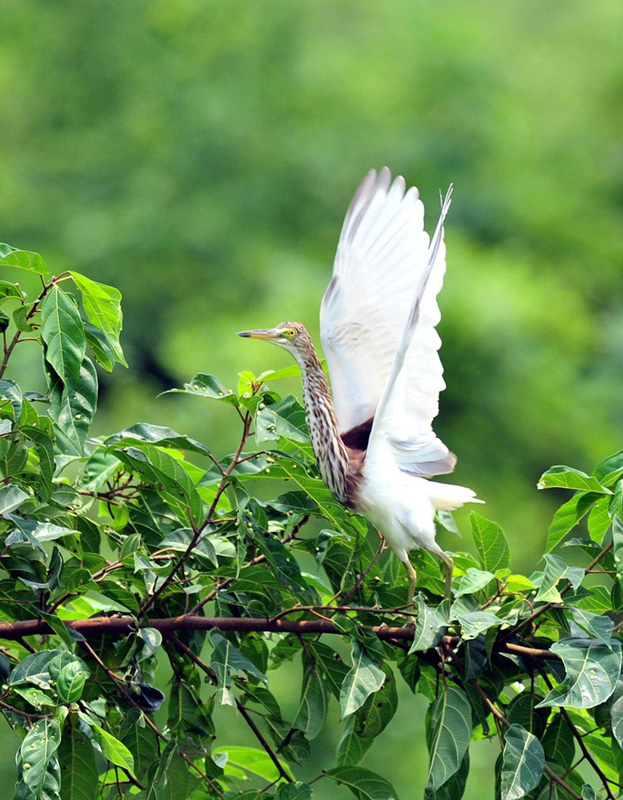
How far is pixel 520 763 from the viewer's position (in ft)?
4.13

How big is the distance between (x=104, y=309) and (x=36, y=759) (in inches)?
21.8

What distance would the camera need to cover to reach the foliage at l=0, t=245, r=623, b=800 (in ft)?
4.20

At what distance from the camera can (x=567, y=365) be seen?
36.1 ft

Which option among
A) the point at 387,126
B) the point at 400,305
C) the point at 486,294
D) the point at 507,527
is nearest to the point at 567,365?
the point at 486,294

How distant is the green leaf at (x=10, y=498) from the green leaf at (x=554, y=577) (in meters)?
0.64

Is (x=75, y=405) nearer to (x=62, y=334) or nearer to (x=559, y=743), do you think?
(x=62, y=334)

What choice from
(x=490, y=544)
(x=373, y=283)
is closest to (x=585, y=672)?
(x=490, y=544)

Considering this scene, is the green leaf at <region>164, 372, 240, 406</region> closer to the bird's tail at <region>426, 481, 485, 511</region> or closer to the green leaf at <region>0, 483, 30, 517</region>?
the green leaf at <region>0, 483, 30, 517</region>

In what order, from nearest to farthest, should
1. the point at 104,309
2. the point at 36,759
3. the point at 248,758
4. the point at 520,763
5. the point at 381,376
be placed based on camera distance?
the point at 36,759 < the point at 520,763 < the point at 104,309 < the point at 248,758 < the point at 381,376

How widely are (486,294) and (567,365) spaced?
131 cm

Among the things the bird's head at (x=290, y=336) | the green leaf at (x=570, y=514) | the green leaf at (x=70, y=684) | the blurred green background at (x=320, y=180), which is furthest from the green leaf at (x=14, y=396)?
the blurred green background at (x=320, y=180)

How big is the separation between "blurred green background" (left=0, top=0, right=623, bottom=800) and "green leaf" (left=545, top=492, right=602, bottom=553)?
696cm

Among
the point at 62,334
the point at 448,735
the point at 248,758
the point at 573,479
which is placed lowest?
the point at 248,758

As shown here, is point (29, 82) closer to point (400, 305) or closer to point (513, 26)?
point (513, 26)
